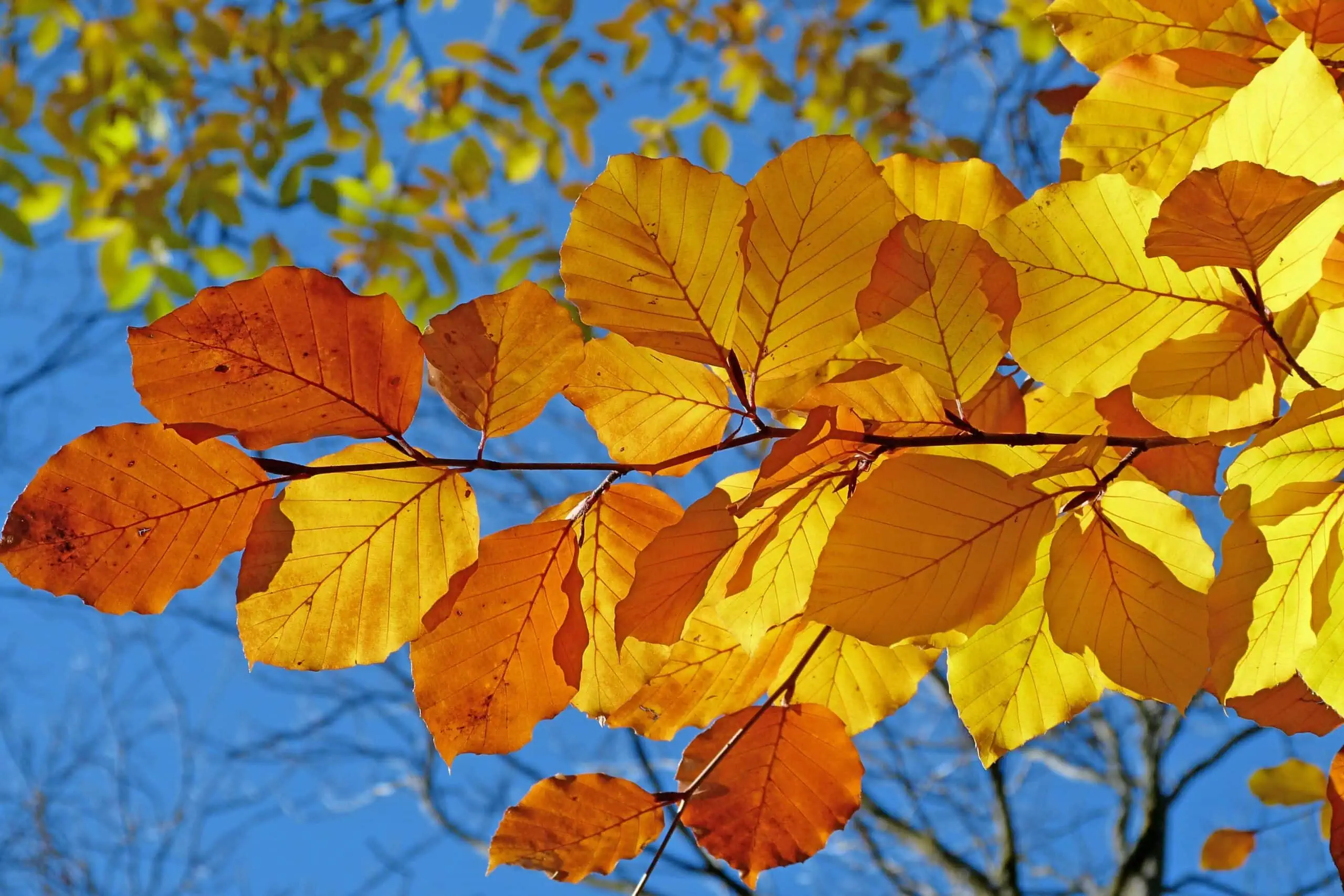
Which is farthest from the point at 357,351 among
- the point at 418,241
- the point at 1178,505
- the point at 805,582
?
the point at 418,241

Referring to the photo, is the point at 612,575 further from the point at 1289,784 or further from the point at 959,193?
the point at 1289,784

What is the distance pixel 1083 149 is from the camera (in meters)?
0.53

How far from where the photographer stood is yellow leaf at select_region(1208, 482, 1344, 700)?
364 mm

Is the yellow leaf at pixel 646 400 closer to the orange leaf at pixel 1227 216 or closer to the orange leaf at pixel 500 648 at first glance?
→ the orange leaf at pixel 500 648

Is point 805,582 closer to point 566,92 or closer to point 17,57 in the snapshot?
point 566,92

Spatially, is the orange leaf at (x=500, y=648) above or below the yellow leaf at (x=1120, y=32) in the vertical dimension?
below

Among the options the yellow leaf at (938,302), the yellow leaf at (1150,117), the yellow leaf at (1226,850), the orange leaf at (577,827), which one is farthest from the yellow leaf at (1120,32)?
the yellow leaf at (1226,850)

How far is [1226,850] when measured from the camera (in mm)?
1050

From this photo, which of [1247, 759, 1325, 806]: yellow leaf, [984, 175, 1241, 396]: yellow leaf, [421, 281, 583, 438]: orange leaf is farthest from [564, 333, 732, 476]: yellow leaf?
[1247, 759, 1325, 806]: yellow leaf

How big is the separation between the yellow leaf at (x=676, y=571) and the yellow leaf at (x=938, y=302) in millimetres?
93

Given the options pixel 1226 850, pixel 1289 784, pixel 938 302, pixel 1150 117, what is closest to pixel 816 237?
pixel 938 302

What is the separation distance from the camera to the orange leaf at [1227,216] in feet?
1.08

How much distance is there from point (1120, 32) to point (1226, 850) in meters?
0.91

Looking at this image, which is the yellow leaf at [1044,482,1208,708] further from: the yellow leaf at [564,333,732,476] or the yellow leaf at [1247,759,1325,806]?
the yellow leaf at [1247,759,1325,806]
